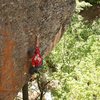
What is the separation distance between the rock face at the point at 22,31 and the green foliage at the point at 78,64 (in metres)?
5.03

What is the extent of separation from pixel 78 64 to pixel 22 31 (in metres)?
10.3

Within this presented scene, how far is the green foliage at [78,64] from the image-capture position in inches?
548

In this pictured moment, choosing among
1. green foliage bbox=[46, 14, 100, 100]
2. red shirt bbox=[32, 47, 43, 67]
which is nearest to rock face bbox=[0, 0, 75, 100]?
red shirt bbox=[32, 47, 43, 67]

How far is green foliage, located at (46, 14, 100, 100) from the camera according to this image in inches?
548

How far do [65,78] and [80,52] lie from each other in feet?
14.6

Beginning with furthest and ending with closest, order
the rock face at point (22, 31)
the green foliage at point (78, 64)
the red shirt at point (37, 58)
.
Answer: the green foliage at point (78, 64), the red shirt at point (37, 58), the rock face at point (22, 31)

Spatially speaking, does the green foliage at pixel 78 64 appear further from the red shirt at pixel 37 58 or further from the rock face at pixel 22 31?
the red shirt at pixel 37 58

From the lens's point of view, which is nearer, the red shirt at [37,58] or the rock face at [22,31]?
the rock face at [22,31]

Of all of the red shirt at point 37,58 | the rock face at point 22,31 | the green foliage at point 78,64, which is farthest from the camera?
the green foliage at point 78,64

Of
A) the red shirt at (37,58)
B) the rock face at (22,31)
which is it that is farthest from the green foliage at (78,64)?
the red shirt at (37,58)

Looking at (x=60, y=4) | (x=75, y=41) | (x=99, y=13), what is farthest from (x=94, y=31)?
(x=60, y=4)

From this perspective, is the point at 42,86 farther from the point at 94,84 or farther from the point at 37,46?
the point at 37,46

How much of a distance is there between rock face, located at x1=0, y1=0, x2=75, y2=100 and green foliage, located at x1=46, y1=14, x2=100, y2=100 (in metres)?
5.03

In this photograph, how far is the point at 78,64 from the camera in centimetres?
1789
